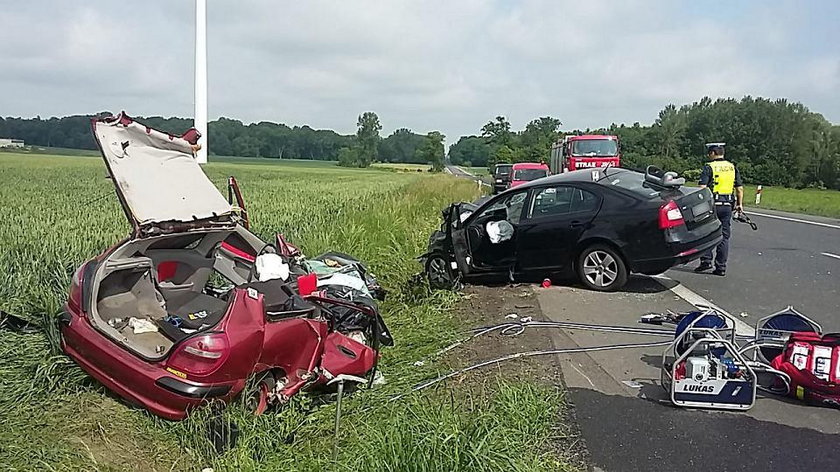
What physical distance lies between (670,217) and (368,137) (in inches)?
4736

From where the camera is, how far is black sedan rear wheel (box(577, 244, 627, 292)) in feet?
29.2

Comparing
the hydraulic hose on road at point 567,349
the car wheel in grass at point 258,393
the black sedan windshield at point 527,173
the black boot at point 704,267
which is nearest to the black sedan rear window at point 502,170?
the black sedan windshield at point 527,173

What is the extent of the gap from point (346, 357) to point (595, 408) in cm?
182

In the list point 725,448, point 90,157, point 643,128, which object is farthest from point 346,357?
point 643,128

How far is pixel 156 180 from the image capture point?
18.7 ft

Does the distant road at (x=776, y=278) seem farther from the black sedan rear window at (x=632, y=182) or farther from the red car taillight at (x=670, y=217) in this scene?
the black sedan rear window at (x=632, y=182)

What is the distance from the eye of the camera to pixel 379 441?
4.05 m

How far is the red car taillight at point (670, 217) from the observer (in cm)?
861

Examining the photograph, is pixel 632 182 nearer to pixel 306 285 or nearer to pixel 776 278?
pixel 776 278

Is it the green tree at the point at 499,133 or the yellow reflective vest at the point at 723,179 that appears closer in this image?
the yellow reflective vest at the point at 723,179

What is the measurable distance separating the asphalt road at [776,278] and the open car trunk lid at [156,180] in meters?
5.34

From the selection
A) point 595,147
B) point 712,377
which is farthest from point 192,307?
point 595,147

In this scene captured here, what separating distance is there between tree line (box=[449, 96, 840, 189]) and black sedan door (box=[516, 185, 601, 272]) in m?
52.9

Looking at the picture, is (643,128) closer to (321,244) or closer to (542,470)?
(321,244)
